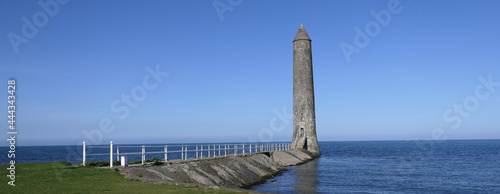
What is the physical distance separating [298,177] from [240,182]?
6.24 metres

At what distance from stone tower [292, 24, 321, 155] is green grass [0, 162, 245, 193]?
3815cm

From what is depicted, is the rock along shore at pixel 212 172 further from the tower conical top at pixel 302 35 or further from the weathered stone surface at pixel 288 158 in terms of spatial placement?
the tower conical top at pixel 302 35

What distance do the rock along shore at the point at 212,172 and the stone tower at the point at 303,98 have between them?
57.1 ft

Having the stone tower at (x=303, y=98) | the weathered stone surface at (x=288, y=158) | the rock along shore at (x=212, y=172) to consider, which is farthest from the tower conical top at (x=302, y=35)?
the rock along shore at (x=212, y=172)

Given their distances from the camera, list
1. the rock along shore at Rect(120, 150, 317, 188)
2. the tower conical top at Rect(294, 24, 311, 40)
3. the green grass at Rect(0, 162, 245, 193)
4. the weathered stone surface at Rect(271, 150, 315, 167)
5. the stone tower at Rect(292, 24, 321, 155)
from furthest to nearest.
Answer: the tower conical top at Rect(294, 24, 311, 40), the stone tower at Rect(292, 24, 321, 155), the weathered stone surface at Rect(271, 150, 315, 167), the rock along shore at Rect(120, 150, 317, 188), the green grass at Rect(0, 162, 245, 193)

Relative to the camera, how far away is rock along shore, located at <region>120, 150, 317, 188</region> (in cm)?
1919

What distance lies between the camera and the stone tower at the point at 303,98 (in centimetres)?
5488

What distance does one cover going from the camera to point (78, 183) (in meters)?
15.4

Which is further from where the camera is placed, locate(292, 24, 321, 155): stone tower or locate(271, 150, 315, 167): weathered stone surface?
locate(292, 24, 321, 155): stone tower

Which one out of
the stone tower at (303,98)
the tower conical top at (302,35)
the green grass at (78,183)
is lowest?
the green grass at (78,183)

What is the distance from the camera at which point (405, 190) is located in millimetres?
23984

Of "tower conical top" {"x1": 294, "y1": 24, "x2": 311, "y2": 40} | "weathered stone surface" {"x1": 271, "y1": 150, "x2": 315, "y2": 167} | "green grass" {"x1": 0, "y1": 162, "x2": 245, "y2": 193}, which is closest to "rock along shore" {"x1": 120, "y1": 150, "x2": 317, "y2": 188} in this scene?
"green grass" {"x1": 0, "y1": 162, "x2": 245, "y2": 193}

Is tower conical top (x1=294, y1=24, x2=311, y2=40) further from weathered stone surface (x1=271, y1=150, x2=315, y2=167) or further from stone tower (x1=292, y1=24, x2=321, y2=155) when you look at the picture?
weathered stone surface (x1=271, y1=150, x2=315, y2=167)

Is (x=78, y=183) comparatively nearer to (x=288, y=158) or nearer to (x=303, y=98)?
(x=288, y=158)
